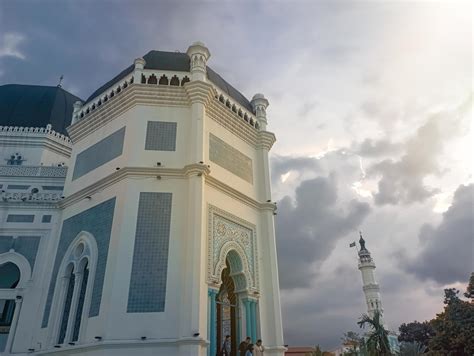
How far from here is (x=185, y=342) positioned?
30.5 ft

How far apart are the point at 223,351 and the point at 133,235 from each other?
420 cm

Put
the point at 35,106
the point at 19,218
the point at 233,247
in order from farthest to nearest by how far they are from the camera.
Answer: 1. the point at 35,106
2. the point at 19,218
3. the point at 233,247

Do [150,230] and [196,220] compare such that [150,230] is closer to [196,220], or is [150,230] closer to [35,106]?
[196,220]

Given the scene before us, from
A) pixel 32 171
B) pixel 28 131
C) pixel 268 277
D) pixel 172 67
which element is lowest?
pixel 268 277

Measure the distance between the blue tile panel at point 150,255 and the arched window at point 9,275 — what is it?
6410 millimetres

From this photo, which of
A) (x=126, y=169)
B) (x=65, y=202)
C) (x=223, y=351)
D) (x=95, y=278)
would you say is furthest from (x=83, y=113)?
(x=223, y=351)

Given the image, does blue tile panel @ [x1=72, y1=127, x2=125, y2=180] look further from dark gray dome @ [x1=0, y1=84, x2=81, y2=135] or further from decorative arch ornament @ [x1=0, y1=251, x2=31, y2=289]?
dark gray dome @ [x1=0, y1=84, x2=81, y2=135]

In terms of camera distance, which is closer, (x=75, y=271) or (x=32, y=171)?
(x=75, y=271)

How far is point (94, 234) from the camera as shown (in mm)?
11875

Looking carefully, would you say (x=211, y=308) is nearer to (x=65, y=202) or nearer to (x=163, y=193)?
(x=163, y=193)

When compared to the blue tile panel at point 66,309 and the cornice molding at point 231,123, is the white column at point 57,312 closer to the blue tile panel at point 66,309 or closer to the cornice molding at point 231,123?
the blue tile panel at point 66,309

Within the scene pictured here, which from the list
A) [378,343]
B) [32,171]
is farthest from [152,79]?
[378,343]

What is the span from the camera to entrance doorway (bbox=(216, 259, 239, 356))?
1195 centimetres

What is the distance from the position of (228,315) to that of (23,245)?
782 centimetres
